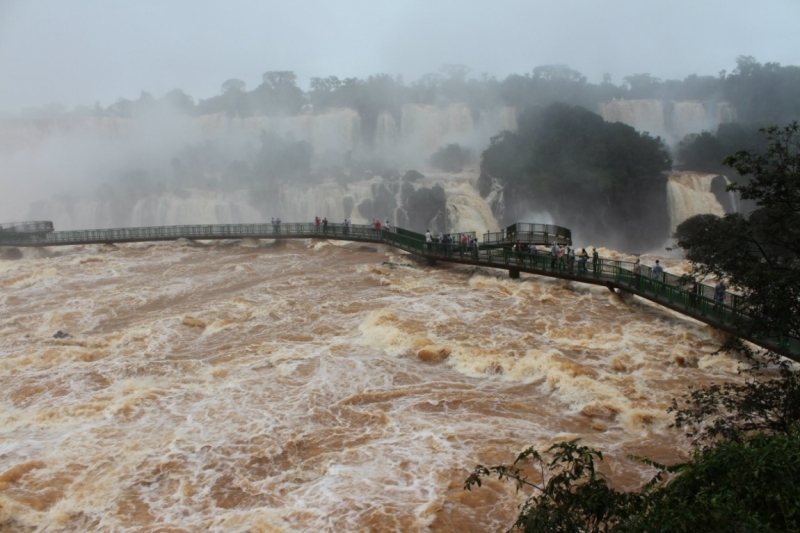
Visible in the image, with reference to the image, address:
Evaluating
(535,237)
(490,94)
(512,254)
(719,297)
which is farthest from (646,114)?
(719,297)

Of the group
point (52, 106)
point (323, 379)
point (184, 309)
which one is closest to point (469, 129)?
point (184, 309)

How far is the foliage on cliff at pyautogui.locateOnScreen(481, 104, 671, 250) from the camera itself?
40.1 m

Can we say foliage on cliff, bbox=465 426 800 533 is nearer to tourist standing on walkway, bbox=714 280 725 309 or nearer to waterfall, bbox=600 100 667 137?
tourist standing on walkway, bbox=714 280 725 309

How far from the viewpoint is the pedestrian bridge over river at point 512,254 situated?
1366cm

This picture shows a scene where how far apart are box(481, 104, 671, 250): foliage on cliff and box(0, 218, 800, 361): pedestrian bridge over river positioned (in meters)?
15.2

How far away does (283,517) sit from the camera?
7891 millimetres

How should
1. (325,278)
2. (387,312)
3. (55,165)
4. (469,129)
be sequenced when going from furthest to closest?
(469,129) < (55,165) < (325,278) < (387,312)

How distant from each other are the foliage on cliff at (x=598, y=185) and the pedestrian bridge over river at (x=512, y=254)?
15.2m

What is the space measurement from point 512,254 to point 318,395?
10.8m

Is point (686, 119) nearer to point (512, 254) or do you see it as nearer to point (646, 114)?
point (646, 114)

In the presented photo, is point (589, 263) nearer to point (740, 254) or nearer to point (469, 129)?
point (740, 254)

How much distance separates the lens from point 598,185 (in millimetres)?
39875

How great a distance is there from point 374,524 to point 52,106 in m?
109

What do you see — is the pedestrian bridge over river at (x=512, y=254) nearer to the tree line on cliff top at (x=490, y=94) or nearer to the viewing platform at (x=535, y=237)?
the viewing platform at (x=535, y=237)
